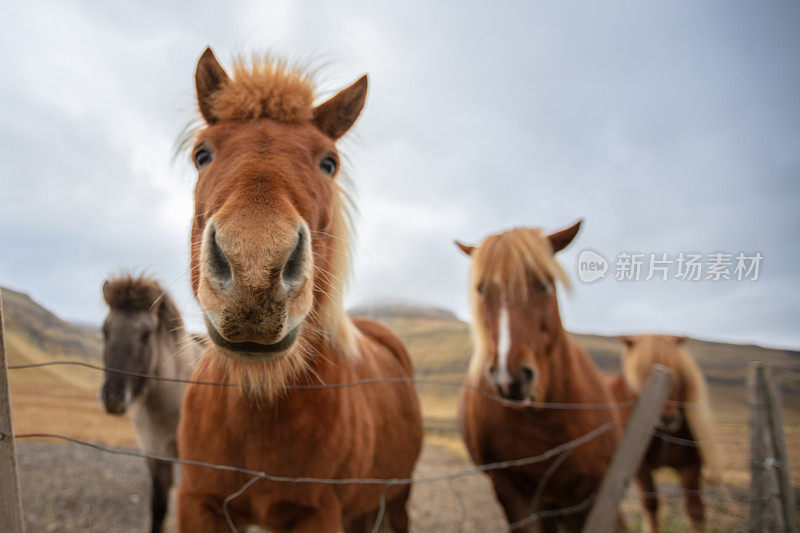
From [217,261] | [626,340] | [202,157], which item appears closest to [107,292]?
[202,157]

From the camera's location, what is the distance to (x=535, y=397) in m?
2.46

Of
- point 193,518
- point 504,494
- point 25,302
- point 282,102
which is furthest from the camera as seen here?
point 504,494

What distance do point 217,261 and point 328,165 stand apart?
2.52ft

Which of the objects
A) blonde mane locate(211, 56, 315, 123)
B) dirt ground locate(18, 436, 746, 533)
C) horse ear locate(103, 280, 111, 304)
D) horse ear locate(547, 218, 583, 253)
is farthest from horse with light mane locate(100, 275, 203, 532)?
horse ear locate(547, 218, 583, 253)

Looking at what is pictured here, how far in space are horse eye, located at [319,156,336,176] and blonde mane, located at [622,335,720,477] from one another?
4.53 m

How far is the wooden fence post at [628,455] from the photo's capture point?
211 cm

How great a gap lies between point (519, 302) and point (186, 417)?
1.93 metres

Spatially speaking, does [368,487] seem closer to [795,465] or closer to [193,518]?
[193,518]

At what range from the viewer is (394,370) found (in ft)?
9.57

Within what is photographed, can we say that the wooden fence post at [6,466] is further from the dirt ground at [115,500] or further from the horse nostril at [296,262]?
the dirt ground at [115,500]

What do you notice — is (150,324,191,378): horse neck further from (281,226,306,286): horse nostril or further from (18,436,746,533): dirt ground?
(281,226,306,286): horse nostril

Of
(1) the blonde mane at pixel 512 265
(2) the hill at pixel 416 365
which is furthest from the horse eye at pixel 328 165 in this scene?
(1) the blonde mane at pixel 512 265

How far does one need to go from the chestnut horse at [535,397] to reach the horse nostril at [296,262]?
1596 mm

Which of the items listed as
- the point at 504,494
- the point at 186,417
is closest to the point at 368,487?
the point at 186,417
